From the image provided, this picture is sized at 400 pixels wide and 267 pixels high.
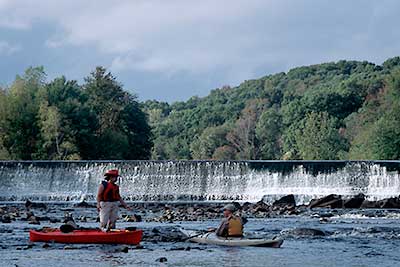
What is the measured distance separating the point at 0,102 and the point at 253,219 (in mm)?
41407

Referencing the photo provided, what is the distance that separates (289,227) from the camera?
34.0 meters

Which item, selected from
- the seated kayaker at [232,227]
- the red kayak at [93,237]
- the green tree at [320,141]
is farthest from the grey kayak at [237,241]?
the green tree at [320,141]

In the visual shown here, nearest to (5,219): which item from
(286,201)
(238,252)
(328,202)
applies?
(238,252)

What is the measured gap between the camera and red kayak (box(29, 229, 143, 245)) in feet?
86.5

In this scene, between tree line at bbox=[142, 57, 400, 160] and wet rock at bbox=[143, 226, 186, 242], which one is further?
tree line at bbox=[142, 57, 400, 160]

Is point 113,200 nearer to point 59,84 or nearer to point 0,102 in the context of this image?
point 0,102

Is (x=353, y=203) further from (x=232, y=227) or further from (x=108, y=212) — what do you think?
(x=108, y=212)

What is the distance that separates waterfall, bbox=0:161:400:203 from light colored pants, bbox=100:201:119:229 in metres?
25.4

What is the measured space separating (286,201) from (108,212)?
22.8 meters

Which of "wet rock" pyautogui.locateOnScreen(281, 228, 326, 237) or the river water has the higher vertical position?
"wet rock" pyautogui.locateOnScreen(281, 228, 326, 237)

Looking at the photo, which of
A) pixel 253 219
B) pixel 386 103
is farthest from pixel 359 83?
pixel 253 219

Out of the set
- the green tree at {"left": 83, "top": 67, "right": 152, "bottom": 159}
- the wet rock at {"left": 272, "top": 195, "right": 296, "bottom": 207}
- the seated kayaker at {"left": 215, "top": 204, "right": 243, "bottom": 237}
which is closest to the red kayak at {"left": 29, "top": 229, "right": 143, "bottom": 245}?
the seated kayaker at {"left": 215, "top": 204, "right": 243, "bottom": 237}

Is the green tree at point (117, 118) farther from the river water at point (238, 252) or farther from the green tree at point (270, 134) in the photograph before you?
the river water at point (238, 252)

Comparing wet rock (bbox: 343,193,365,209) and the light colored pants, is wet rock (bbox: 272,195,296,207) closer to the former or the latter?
wet rock (bbox: 343,193,365,209)
